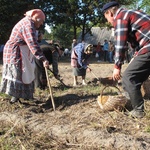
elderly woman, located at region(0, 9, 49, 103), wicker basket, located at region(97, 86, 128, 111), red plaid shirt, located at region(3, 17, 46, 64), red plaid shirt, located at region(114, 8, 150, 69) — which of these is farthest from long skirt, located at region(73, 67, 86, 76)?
red plaid shirt, located at region(114, 8, 150, 69)

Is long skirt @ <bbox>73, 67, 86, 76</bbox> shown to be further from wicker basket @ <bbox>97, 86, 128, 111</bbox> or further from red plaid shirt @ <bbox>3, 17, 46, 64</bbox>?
wicker basket @ <bbox>97, 86, 128, 111</bbox>

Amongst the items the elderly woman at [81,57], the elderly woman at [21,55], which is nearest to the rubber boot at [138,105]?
the elderly woman at [21,55]

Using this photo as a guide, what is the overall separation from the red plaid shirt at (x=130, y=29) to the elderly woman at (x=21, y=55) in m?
1.42

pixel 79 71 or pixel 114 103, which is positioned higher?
pixel 114 103

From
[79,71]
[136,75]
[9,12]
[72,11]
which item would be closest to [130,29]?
[136,75]

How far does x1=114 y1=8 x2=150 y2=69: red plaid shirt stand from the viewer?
12.6ft

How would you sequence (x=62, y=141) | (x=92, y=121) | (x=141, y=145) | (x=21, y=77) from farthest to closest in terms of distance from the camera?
(x=21, y=77), (x=92, y=121), (x=62, y=141), (x=141, y=145)

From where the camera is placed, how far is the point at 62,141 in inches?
134

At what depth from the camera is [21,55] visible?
5039 millimetres

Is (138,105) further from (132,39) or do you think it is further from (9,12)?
→ (9,12)

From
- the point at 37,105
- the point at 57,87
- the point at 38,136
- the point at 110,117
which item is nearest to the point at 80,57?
the point at 57,87

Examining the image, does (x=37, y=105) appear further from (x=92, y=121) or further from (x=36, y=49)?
(x=92, y=121)

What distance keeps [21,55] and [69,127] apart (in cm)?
177

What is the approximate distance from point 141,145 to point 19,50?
2806 mm
